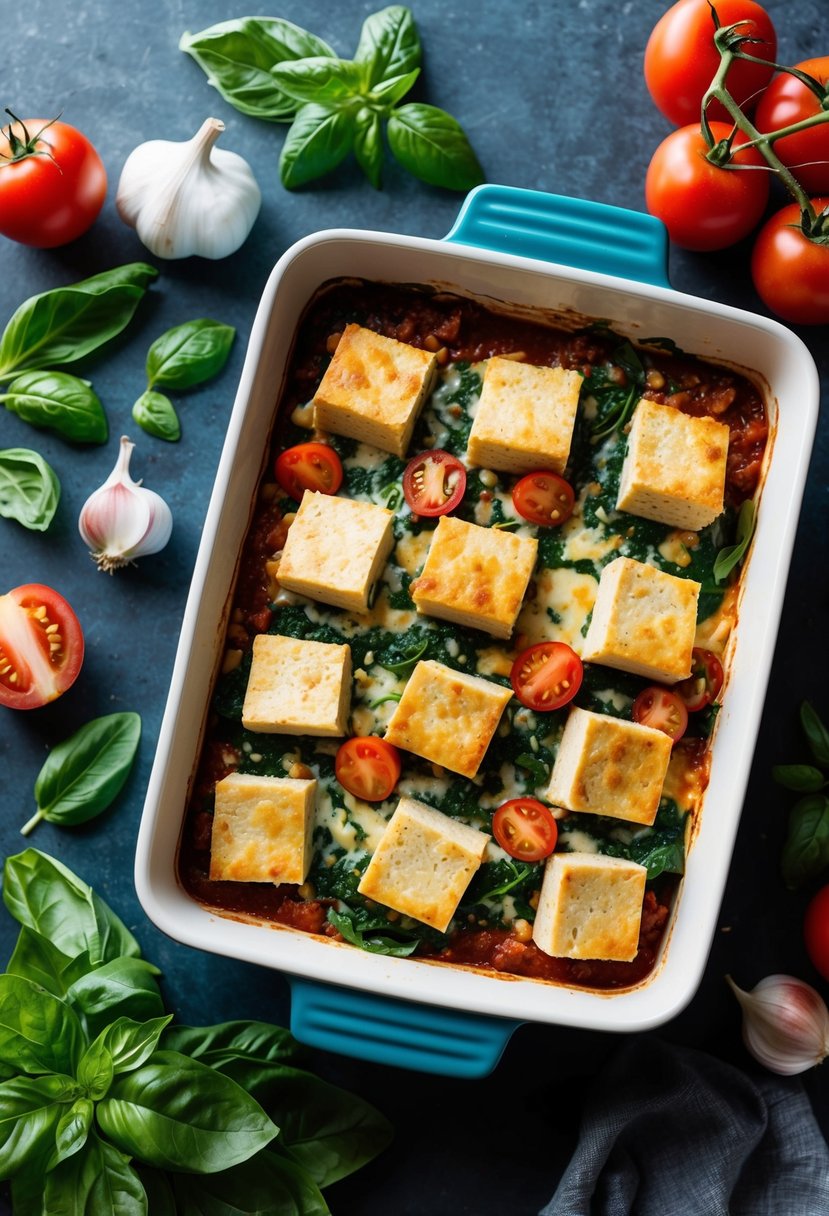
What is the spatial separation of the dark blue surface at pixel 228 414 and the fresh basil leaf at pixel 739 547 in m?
0.36

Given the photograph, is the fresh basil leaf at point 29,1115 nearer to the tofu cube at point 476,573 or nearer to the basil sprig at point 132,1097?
the basil sprig at point 132,1097

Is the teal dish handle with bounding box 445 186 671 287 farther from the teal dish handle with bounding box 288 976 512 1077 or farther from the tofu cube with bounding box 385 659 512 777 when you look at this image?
the teal dish handle with bounding box 288 976 512 1077

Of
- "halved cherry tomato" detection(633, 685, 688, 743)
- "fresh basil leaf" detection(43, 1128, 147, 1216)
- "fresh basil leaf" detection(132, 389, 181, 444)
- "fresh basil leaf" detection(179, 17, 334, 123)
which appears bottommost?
"fresh basil leaf" detection(43, 1128, 147, 1216)

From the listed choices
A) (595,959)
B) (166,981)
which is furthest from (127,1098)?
(595,959)

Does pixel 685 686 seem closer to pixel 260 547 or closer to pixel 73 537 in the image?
pixel 260 547

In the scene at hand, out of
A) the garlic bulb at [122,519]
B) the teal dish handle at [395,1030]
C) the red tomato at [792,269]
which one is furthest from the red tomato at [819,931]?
the garlic bulb at [122,519]

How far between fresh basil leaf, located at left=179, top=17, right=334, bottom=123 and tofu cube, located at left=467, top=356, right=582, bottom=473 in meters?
1.17

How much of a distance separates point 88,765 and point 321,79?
2243mm

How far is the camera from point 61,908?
330cm

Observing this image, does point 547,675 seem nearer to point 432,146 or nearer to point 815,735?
point 815,735

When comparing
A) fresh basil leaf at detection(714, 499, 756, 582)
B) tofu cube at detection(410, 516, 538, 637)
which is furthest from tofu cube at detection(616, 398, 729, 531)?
tofu cube at detection(410, 516, 538, 637)

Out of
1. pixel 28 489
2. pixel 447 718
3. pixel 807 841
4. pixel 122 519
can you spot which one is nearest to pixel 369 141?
pixel 122 519

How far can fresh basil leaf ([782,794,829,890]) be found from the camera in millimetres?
3244

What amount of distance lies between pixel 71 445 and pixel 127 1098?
6.44 ft
